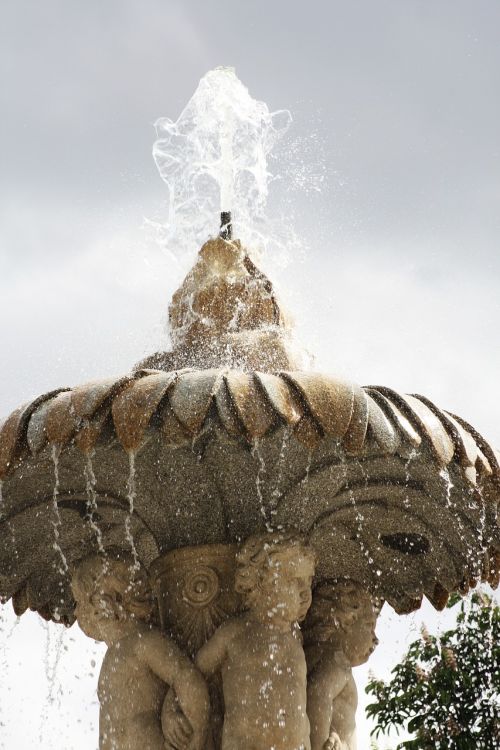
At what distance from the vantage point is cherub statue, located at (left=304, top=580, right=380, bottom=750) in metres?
4.66

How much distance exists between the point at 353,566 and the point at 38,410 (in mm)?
2217

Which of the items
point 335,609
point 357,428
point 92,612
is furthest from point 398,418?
point 92,612

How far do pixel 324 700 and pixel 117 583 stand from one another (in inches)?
44.7

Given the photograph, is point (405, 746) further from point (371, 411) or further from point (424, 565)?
point (371, 411)

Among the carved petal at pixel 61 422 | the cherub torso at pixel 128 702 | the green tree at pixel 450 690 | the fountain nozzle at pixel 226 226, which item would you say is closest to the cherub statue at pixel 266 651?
the cherub torso at pixel 128 702

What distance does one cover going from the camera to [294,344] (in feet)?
19.4

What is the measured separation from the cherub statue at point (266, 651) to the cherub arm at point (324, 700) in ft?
0.51

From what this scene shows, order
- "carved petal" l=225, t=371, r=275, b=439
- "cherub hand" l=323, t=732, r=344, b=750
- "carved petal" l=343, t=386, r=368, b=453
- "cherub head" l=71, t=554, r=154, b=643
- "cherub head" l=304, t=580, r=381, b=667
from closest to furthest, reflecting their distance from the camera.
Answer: "carved petal" l=225, t=371, r=275, b=439
"carved petal" l=343, t=386, r=368, b=453
"cherub hand" l=323, t=732, r=344, b=750
"cherub head" l=71, t=554, r=154, b=643
"cherub head" l=304, t=580, r=381, b=667

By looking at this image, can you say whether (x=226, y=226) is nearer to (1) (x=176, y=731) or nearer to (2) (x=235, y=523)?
(2) (x=235, y=523)

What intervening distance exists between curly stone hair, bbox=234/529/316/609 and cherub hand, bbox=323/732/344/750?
0.69 metres

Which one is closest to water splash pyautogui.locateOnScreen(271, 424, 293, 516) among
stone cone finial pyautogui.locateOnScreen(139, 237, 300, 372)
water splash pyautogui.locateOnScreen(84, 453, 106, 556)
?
stone cone finial pyautogui.locateOnScreen(139, 237, 300, 372)

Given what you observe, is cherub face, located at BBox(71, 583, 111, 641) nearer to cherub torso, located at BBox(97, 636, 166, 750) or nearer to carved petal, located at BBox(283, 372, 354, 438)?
cherub torso, located at BBox(97, 636, 166, 750)

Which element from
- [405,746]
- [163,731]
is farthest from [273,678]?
[405,746]

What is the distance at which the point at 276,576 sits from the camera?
475cm
